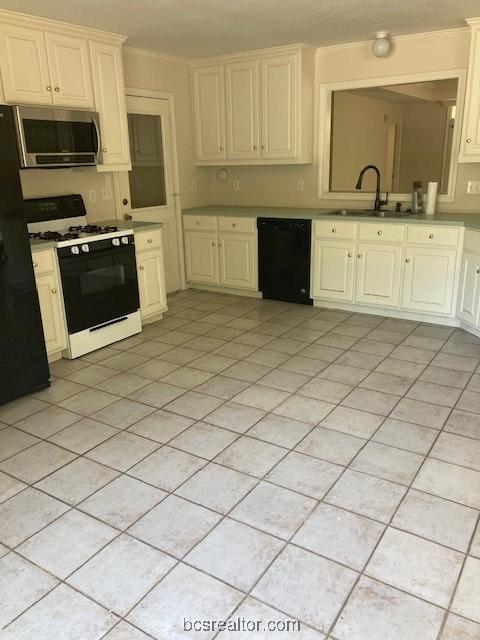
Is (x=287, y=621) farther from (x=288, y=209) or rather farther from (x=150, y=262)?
(x=288, y=209)

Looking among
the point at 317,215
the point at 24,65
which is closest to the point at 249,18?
Answer: the point at 24,65

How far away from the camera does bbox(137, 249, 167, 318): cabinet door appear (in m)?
4.41

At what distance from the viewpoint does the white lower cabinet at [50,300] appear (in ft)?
11.5

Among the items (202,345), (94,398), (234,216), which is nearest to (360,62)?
(234,216)

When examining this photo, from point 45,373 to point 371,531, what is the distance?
7.43ft

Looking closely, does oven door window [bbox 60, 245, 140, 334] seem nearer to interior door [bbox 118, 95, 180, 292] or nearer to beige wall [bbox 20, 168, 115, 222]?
beige wall [bbox 20, 168, 115, 222]

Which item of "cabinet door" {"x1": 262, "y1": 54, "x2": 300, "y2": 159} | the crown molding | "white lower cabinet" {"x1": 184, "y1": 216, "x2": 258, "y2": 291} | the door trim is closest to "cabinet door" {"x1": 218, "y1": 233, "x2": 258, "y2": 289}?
"white lower cabinet" {"x1": 184, "y1": 216, "x2": 258, "y2": 291}

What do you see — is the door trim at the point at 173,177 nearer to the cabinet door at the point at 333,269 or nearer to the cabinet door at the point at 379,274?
the cabinet door at the point at 333,269

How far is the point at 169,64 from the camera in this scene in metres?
5.17

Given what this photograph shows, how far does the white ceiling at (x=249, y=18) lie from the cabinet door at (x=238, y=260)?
5.84 feet

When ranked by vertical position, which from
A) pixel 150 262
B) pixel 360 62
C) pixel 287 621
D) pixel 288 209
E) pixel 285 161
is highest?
pixel 360 62

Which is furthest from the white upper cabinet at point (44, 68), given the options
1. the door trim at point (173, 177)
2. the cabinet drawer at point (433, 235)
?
the cabinet drawer at point (433, 235)

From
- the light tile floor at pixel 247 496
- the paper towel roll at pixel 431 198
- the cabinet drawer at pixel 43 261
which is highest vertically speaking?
the paper towel roll at pixel 431 198

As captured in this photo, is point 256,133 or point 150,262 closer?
point 150,262
